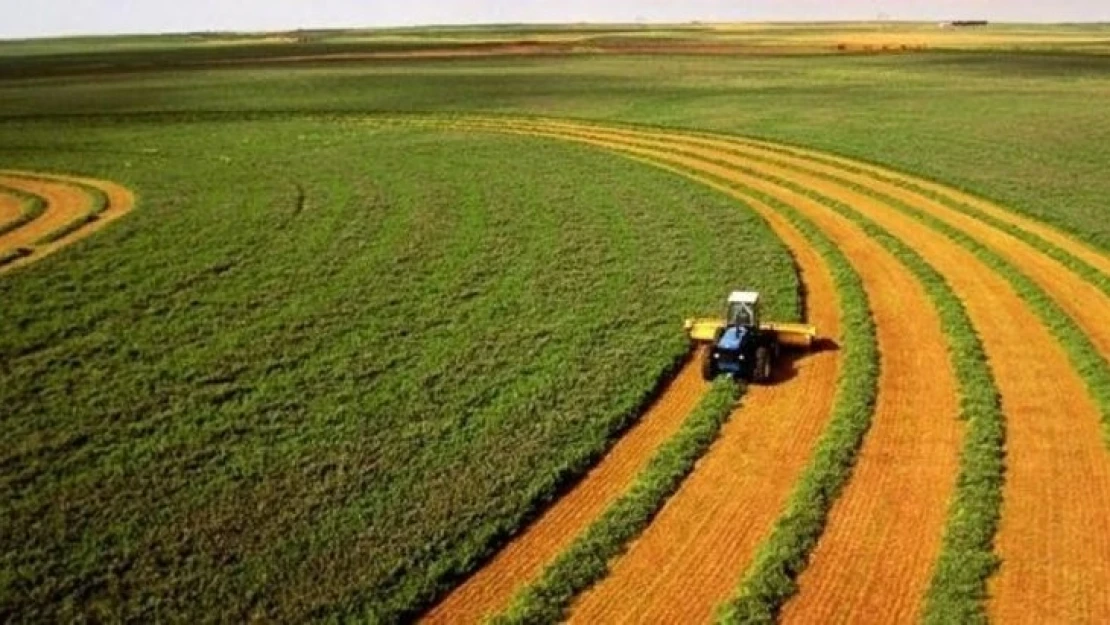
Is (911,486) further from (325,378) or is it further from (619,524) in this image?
(325,378)

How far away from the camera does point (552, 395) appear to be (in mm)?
24344

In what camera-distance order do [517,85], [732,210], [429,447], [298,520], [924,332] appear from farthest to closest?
[517,85]
[732,210]
[924,332]
[429,447]
[298,520]

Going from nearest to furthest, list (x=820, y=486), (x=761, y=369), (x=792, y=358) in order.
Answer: (x=820, y=486)
(x=761, y=369)
(x=792, y=358)

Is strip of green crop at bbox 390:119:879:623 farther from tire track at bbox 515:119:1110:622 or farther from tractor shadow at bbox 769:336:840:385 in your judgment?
tire track at bbox 515:119:1110:622

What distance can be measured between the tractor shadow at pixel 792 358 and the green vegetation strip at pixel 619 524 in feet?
6.23

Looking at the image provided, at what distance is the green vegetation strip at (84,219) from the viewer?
136 feet

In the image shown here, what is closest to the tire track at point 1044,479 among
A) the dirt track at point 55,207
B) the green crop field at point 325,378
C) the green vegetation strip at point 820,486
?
the green vegetation strip at point 820,486

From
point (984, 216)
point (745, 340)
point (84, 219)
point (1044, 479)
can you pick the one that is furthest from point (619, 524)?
point (84, 219)

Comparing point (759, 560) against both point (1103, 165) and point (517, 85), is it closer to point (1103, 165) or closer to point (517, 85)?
point (1103, 165)

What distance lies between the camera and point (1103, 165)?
181 ft

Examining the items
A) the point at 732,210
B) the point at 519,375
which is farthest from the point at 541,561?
the point at 732,210

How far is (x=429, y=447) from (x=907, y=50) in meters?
173

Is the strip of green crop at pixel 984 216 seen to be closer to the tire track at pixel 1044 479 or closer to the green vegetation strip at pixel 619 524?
the tire track at pixel 1044 479

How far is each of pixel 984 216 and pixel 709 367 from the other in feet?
78.6
